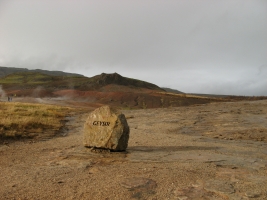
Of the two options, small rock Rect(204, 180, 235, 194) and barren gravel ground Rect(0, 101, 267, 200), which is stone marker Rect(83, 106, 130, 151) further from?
small rock Rect(204, 180, 235, 194)

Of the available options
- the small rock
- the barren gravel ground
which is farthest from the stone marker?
the small rock

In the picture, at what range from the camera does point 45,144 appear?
11594 mm

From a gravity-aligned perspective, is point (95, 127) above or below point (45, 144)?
above

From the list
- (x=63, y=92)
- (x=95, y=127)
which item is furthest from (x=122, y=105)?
(x=95, y=127)

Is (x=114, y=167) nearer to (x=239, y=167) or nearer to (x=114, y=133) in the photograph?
(x=114, y=133)

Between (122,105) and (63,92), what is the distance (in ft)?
56.5

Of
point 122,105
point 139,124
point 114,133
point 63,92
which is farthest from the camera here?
point 63,92

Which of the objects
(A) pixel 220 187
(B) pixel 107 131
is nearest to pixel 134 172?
(A) pixel 220 187

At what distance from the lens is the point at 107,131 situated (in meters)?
9.12

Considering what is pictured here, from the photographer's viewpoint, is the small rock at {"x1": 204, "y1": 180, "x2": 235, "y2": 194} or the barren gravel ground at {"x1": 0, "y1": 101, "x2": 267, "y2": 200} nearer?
the barren gravel ground at {"x1": 0, "y1": 101, "x2": 267, "y2": 200}

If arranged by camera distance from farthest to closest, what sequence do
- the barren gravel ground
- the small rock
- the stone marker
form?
the stone marker < the small rock < the barren gravel ground

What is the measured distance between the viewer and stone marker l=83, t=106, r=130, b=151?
909cm

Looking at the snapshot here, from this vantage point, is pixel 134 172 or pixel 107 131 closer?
pixel 134 172

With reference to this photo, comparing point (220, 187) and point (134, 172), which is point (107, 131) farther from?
point (220, 187)
